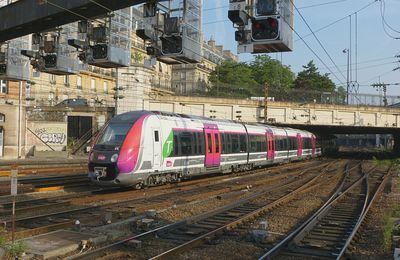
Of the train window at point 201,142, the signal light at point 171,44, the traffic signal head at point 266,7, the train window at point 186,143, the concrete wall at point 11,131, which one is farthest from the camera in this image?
the concrete wall at point 11,131

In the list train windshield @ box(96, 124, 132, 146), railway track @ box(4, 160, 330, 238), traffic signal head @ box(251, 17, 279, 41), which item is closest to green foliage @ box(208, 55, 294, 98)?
railway track @ box(4, 160, 330, 238)

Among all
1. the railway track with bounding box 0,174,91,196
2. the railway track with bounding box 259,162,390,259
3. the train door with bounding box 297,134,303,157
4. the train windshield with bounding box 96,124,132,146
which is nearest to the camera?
the railway track with bounding box 259,162,390,259

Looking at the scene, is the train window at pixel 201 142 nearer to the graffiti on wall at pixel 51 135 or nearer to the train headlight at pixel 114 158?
the train headlight at pixel 114 158

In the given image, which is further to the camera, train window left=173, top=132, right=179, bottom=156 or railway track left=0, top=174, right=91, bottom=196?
train window left=173, top=132, right=179, bottom=156

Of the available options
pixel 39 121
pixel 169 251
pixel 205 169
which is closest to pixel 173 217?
pixel 169 251

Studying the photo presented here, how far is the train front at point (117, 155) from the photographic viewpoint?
1605 centimetres

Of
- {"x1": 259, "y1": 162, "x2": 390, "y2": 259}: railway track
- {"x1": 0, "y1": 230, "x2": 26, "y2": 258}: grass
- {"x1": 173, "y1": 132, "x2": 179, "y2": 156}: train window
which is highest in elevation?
{"x1": 173, "y1": 132, "x2": 179, "y2": 156}: train window

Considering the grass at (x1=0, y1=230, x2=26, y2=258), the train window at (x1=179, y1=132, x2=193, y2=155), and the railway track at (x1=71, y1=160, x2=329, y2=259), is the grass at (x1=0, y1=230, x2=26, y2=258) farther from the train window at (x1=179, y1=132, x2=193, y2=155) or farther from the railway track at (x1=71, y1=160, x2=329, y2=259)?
the train window at (x1=179, y1=132, x2=193, y2=155)

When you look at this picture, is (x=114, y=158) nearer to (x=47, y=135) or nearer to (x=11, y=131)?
(x=11, y=131)

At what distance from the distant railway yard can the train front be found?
590 millimetres

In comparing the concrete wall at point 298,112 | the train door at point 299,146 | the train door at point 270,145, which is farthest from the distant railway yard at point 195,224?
the concrete wall at point 298,112

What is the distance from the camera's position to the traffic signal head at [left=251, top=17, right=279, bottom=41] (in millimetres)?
10695

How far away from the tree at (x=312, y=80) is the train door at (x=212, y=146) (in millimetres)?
72387

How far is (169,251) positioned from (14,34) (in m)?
8.76
